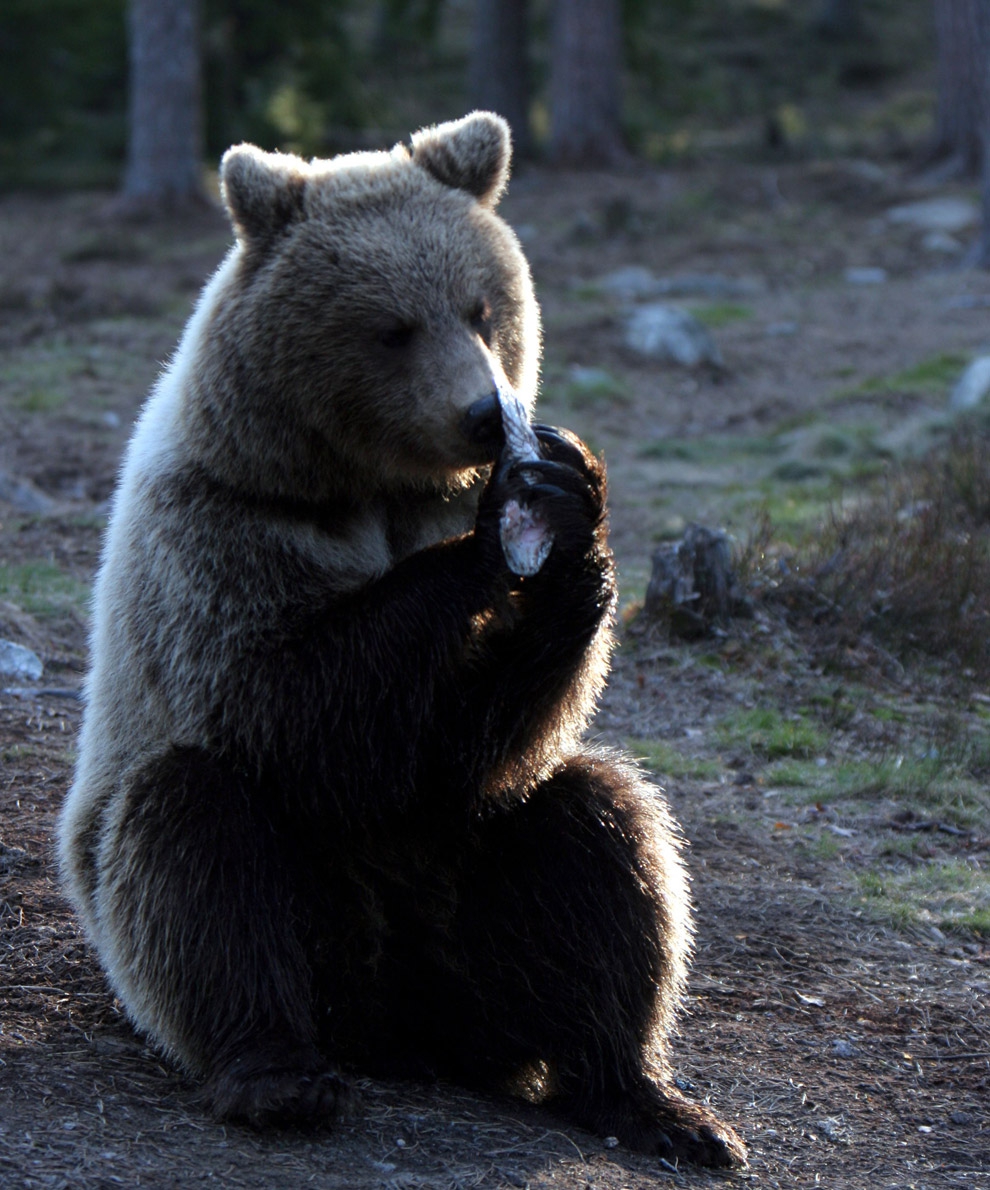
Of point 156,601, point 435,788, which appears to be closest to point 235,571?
point 156,601

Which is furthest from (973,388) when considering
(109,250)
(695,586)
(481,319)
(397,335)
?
(109,250)

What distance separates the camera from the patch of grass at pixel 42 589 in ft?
23.7

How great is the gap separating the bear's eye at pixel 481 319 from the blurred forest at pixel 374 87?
17171 millimetres

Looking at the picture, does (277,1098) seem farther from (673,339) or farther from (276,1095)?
(673,339)

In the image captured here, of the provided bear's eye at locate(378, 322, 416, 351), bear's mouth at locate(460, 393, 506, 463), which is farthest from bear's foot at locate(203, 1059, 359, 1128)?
bear's eye at locate(378, 322, 416, 351)

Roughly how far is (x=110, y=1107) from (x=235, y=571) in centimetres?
127

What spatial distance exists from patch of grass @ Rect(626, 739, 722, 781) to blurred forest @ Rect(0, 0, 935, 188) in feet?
50.3

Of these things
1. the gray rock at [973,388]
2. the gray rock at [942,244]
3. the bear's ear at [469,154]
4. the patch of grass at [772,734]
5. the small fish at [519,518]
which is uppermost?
the bear's ear at [469,154]

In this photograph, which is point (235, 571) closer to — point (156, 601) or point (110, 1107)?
point (156, 601)

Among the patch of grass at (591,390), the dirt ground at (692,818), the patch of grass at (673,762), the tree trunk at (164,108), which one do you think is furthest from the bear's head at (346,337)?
the tree trunk at (164,108)

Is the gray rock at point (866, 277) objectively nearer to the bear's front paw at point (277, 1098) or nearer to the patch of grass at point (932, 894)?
the patch of grass at point (932, 894)

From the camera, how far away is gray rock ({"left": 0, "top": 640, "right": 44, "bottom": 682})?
21.2ft

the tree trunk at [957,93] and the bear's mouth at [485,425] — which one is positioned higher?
the tree trunk at [957,93]

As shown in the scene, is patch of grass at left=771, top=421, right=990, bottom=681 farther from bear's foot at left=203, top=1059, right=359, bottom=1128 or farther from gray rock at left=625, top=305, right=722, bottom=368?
gray rock at left=625, top=305, right=722, bottom=368
